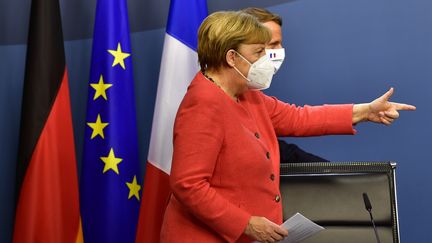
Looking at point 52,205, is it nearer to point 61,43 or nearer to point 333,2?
point 61,43

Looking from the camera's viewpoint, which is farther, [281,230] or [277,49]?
[277,49]

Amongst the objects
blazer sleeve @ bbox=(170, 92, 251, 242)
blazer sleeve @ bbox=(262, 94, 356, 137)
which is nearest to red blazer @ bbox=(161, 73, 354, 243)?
blazer sleeve @ bbox=(170, 92, 251, 242)

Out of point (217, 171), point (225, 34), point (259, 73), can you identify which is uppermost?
point (225, 34)

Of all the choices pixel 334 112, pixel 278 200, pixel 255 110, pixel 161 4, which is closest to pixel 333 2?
pixel 161 4

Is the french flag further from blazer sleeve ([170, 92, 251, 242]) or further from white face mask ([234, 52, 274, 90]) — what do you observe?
blazer sleeve ([170, 92, 251, 242])

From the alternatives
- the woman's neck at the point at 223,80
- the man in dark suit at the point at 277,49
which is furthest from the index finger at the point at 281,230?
the man in dark suit at the point at 277,49

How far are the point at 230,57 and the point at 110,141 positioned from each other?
3.69 feet

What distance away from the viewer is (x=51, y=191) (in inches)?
113

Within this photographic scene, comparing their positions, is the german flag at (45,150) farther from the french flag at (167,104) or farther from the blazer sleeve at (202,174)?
the blazer sleeve at (202,174)

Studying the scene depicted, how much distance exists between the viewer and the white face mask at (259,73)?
1996 mm

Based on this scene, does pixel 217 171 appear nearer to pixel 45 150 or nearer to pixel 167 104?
pixel 167 104

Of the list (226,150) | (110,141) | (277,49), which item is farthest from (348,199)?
(110,141)

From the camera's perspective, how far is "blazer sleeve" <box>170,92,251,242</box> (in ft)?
6.05

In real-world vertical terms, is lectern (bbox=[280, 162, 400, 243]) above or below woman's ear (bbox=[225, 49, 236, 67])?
below
